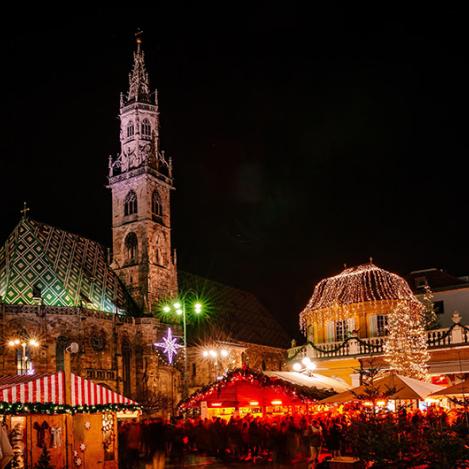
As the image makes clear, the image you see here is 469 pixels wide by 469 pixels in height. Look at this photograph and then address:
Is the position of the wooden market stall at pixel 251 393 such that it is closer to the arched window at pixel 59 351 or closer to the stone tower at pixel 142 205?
the arched window at pixel 59 351

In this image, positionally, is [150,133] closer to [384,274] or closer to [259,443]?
[384,274]

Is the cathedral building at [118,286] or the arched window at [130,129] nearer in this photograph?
the cathedral building at [118,286]

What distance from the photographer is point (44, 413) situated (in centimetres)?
1480

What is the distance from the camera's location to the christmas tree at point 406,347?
25766 millimetres

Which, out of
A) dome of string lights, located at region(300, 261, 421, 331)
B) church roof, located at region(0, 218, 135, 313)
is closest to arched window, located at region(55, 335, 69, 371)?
church roof, located at region(0, 218, 135, 313)

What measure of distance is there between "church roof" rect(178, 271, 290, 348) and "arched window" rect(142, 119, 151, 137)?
40.9 feet

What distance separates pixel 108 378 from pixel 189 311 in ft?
43.6

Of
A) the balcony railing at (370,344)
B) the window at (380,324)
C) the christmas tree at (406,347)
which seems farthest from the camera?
the window at (380,324)

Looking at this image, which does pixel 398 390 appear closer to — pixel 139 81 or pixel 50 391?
pixel 50 391

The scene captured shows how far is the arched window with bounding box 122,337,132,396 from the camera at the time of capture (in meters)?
47.0

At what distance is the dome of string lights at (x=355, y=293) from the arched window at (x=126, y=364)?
1819cm

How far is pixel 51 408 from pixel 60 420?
595 mm

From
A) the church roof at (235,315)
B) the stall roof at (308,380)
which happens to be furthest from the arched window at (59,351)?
the stall roof at (308,380)

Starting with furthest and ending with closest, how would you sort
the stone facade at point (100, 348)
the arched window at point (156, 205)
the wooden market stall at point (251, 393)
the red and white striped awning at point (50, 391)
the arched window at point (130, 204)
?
the arched window at point (156, 205) → the arched window at point (130, 204) → the stone facade at point (100, 348) → the wooden market stall at point (251, 393) → the red and white striped awning at point (50, 391)
